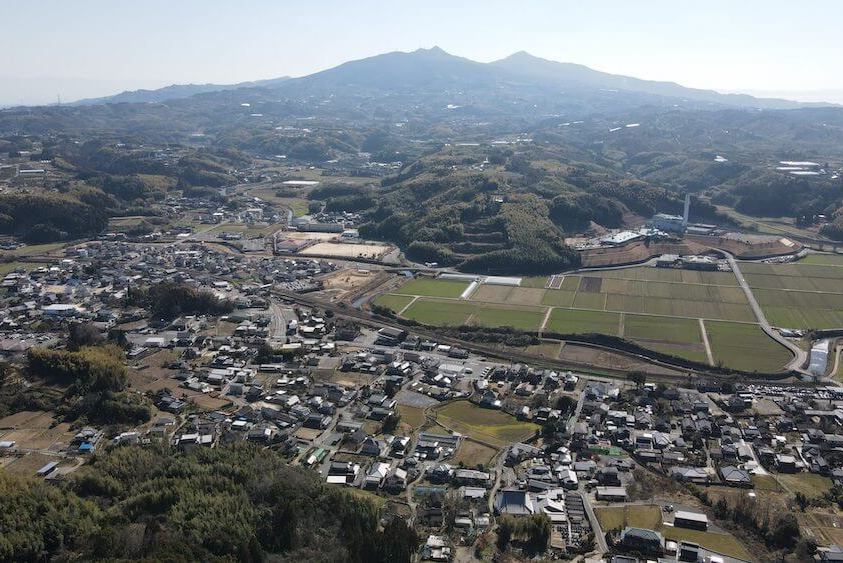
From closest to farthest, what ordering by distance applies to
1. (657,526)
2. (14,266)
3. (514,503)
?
(657,526) < (514,503) < (14,266)

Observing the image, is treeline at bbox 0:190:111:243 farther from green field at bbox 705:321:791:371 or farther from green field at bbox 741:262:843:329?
green field at bbox 741:262:843:329

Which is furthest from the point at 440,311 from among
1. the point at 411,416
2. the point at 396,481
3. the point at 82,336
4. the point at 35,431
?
the point at 35,431

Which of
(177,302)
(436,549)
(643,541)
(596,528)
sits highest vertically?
(177,302)

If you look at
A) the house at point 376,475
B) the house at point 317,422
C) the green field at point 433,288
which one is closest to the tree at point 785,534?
the house at point 376,475

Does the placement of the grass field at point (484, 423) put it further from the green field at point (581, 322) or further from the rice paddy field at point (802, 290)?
the rice paddy field at point (802, 290)

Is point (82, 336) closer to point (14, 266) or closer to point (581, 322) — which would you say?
point (14, 266)

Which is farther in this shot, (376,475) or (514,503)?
(376,475)
